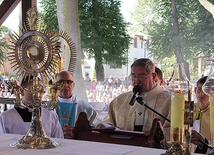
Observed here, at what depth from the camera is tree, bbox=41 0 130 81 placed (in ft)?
32.1

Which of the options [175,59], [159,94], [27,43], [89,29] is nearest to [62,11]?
[89,29]

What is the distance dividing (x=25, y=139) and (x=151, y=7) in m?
7.17

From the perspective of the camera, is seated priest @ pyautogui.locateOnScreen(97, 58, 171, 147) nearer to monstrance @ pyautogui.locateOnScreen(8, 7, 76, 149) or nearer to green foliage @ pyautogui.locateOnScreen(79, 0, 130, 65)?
monstrance @ pyautogui.locateOnScreen(8, 7, 76, 149)

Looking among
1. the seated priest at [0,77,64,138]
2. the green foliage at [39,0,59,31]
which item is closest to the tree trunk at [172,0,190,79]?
the green foliage at [39,0,59,31]

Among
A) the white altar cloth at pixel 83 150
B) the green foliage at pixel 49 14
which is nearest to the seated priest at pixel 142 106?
the white altar cloth at pixel 83 150

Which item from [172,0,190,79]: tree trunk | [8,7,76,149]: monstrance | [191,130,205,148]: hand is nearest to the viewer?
[8,7,76,149]: monstrance

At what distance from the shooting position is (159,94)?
169 inches

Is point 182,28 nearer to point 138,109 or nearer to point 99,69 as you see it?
point 99,69

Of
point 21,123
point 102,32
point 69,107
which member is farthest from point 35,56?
point 102,32

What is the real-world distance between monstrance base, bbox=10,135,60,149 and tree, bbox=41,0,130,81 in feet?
23.5

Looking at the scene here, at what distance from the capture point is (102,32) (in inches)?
394

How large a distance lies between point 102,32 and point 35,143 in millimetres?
7753

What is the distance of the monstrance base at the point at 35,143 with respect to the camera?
7.75 ft

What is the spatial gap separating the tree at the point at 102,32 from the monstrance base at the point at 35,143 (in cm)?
716
